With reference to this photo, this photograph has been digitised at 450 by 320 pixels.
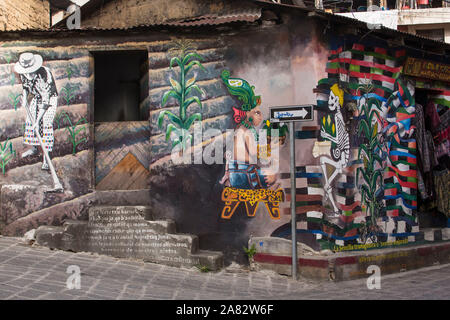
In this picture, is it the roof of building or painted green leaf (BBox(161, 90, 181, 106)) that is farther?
painted green leaf (BBox(161, 90, 181, 106))

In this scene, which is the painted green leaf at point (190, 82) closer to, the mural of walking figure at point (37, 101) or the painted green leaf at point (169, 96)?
the painted green leaf at point (169, 96)

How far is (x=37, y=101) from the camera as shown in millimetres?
8086

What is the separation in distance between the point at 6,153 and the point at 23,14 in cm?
446

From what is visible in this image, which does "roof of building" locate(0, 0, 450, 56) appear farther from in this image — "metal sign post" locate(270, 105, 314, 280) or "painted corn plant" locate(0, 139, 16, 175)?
"painted corn plant" locate(0, 139, 16, 175)

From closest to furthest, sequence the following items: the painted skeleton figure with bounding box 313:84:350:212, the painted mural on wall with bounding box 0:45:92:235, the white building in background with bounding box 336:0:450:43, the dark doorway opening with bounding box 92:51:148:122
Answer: the painted skeleton figure with bounding box 313:84:350:212
the painted mural on wall with bounding box 0:45:92:235
the dark doorway opening with bounding box 92:51:148:122
the white building in background with bounding box 336:0:450:43

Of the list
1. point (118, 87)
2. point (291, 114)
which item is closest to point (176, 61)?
point (118, 87)

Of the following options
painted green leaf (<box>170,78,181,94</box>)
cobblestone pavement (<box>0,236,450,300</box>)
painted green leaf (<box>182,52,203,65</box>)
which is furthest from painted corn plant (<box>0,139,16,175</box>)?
painted green leaf (<box>182,52,203,65</box>)

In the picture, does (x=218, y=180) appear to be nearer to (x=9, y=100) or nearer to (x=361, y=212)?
(x=361, y=212)

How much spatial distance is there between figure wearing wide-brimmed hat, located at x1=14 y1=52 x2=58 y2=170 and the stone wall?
261 cm

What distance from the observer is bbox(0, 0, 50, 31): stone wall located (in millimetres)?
10266

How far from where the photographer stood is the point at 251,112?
7684mm

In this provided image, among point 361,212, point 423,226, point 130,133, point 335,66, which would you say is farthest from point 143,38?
point 423,226

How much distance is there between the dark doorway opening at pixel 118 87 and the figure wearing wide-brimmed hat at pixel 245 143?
232 cm

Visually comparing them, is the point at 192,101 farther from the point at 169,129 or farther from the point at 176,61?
the point at 176,61
